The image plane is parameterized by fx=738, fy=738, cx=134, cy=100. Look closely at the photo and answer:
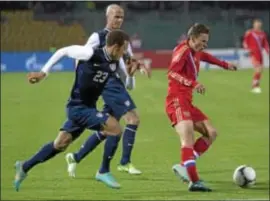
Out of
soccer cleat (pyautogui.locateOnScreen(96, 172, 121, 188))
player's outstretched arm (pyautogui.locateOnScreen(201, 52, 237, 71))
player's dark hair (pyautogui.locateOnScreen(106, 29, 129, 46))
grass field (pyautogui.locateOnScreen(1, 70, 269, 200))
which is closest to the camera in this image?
player's dark hair (pyautogui.locateOnScreen(106, 29, 129, 46))

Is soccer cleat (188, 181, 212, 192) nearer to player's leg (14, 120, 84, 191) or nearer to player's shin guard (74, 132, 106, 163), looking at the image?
player's leg (14, 120, 84, 191)

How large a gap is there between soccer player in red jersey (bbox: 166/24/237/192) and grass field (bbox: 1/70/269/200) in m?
0.28

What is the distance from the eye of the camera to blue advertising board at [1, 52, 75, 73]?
33.4 meters

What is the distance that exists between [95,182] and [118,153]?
2430 mm

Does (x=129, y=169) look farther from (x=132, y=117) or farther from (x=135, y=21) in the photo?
(x=135, y=21)

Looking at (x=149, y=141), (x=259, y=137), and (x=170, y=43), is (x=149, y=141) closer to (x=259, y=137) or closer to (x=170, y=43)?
(x=259, y=137)

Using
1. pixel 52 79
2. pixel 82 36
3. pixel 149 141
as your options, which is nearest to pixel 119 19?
pixel 149 141

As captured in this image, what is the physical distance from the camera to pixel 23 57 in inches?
1324

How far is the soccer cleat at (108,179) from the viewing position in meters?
8.45

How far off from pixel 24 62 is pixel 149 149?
22983 millimetres

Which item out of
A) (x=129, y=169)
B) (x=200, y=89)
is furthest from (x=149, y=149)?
(x=200, y=89)

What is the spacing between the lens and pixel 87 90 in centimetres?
830

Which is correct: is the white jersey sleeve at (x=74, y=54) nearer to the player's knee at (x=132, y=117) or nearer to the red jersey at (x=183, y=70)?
the red jersey at (x=183, y=70)

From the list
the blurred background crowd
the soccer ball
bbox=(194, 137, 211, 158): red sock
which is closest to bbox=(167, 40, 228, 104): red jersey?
bbox=(194, 137, 211, 158): red sock
